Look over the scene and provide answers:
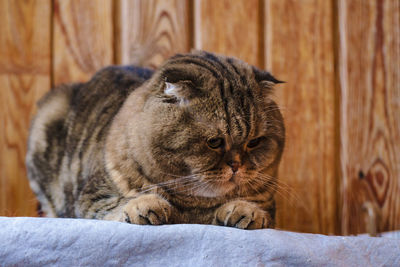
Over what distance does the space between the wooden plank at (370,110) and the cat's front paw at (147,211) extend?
1.04 metres

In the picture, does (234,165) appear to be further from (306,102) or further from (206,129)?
(306,102)

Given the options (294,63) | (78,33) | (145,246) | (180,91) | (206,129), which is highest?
(78,33)

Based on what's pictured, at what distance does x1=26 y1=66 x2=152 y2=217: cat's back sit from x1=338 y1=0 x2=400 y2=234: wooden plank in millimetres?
911

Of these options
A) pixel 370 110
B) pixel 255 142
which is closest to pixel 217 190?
pixel 255 142

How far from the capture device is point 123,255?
933 millimetres

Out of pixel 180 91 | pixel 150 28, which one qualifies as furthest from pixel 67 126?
pixel 180 91

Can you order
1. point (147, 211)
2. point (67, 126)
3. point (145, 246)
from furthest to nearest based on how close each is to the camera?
1. point (67, 126)
2. point (147, 211)
3. point (145, 246)

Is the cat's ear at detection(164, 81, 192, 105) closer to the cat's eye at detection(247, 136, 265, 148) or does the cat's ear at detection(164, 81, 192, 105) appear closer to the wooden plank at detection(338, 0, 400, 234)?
the cat's eye at detection(247, 136, 265, 148)

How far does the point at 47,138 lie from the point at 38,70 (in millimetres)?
302

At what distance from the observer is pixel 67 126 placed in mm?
1715

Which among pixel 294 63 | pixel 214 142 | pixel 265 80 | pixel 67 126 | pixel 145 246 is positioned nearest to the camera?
pixel 145 246

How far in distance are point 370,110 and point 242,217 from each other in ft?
3.46

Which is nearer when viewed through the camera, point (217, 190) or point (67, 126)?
point (217, 190)

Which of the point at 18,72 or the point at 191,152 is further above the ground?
the point at 18,72
